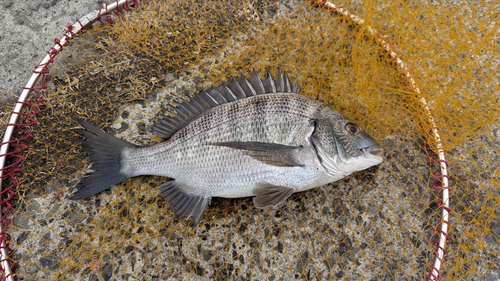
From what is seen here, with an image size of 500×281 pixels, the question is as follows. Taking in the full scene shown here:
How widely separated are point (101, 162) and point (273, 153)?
1194mm

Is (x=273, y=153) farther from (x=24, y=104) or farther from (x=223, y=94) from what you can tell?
(x=24, y=104)

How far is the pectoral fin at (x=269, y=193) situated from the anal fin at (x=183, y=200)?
350 millimetres

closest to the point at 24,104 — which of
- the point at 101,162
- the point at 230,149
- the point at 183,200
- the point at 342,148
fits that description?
the point at 101,162

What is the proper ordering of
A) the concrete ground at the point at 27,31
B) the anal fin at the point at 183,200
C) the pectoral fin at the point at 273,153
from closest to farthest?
the pectoral fin at the point at 273,153 < the anal fin at the point at 183,200 < the concrete ground at the point at 27,31

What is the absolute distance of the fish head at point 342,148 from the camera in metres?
2.11

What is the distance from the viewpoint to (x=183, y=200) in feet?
7.35

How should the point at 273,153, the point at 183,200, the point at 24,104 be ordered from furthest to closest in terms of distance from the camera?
1. the point at 24,104
2. the point at 183,200
3. the point at 273,153

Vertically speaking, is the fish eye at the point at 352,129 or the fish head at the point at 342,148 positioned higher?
the fish eye at the point at 352,129

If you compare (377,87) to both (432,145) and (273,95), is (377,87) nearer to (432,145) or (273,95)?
(432,145)

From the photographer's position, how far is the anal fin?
2215 mm

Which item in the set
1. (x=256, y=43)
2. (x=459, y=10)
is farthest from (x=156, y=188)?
(x=459, y=10)

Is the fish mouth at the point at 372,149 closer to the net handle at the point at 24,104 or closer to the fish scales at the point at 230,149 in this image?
the fish scales at the point at 230,149

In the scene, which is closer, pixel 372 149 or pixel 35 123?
pixel 372 149

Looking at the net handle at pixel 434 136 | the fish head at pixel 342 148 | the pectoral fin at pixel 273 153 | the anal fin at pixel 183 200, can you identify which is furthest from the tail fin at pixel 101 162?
the net handle at pixel 434 136
